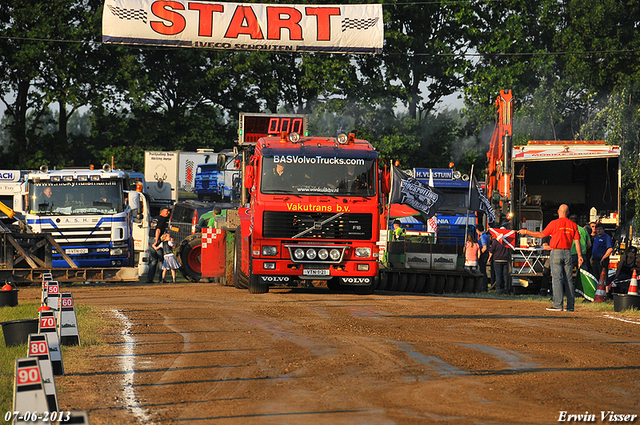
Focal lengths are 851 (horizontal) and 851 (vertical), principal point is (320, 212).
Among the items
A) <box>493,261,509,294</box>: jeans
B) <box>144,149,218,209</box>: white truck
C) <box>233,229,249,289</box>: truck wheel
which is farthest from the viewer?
<box>144,149,218,209</box>: white truck

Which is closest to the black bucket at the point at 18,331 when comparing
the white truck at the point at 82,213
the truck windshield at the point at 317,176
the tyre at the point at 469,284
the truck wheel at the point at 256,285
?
the truck windshield at the point at 317,176

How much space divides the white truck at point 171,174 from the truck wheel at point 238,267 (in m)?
19.3

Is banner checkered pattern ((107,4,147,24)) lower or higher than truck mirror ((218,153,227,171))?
higher

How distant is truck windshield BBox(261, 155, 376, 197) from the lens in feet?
57.8

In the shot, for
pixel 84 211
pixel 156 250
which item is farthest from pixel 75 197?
pixel 156 250

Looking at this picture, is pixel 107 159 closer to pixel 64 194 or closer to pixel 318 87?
pixel 318 87

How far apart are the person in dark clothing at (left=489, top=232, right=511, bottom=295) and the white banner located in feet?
36.4

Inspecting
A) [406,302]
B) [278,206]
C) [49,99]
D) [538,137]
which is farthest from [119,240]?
[538,137]

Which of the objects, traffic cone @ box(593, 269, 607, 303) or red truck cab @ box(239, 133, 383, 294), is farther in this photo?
traffic cone @ box(593, 269, 607, 303)

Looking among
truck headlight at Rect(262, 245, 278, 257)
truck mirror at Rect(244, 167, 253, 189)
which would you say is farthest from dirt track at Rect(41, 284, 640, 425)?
truck mirror at Rect(244, 167, 253, 189)

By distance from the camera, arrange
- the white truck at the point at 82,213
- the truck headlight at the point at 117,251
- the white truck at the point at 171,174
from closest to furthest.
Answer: the white truck at the point at 82,213
the truck headlight at the point at 117,251
the white truck at the point at 171,174

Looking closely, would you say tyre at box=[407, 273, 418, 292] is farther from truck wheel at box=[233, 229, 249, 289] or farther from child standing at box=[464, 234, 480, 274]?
truck wheel at box=[233, 229, 249, 289]

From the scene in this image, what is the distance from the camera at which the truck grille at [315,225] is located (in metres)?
17.6

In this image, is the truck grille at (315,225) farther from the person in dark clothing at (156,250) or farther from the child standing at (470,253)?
the person in dark clothing at (156,250)
